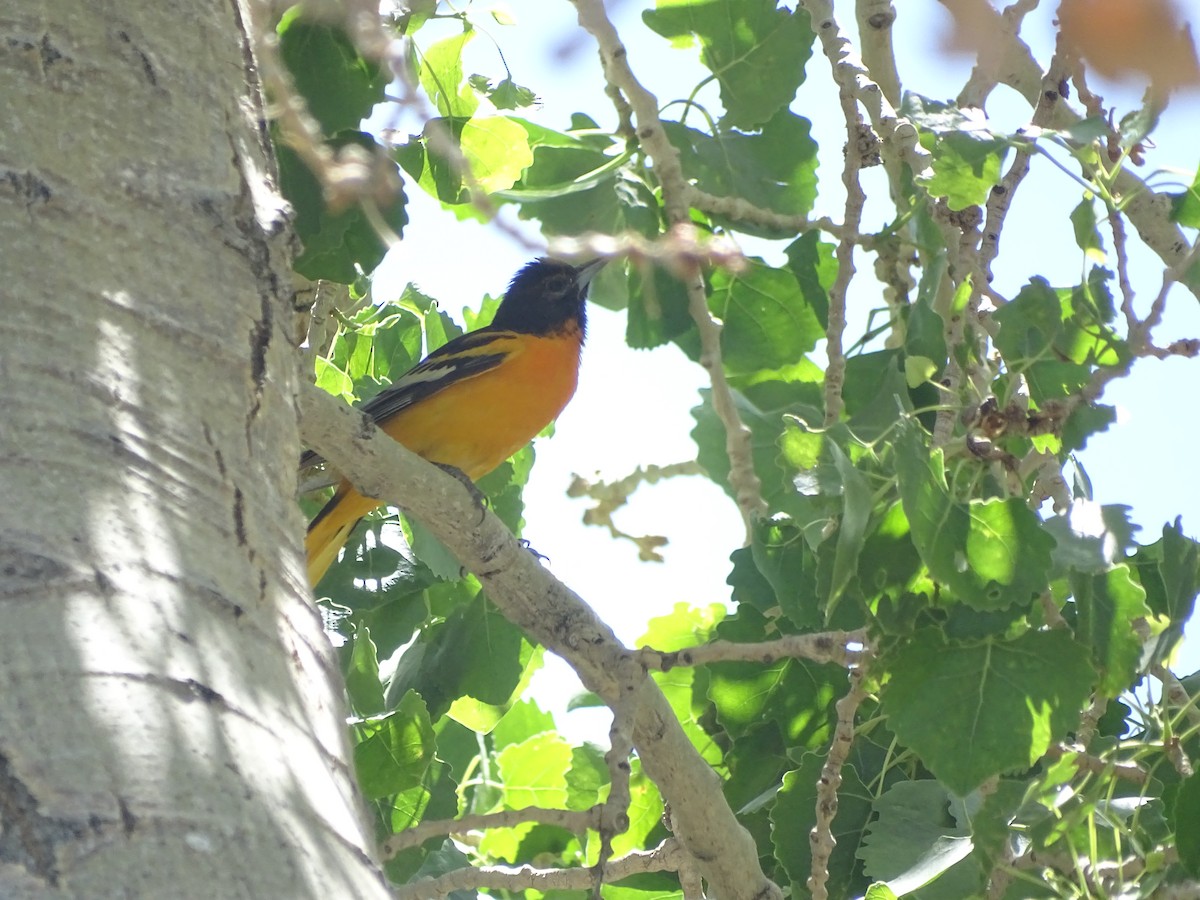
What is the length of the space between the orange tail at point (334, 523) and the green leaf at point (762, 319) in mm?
1191

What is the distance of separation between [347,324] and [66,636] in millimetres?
2842

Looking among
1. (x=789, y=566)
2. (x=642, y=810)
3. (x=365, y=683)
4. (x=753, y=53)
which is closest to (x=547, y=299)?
→ (x=753, y=53)

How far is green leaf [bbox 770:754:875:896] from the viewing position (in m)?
2.85

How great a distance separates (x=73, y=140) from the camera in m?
1.54

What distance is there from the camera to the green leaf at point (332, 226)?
3016mm

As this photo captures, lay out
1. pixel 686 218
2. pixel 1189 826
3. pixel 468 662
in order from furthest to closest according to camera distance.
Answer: pixel 686 218
pixel 468 662
pixel 1189 826

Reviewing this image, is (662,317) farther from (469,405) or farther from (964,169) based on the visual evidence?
(964,169)

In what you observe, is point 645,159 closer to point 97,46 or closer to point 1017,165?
point 1017,165

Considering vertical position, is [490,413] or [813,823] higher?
[490,413]

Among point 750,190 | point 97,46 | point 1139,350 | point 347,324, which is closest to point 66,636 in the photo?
point 97,46

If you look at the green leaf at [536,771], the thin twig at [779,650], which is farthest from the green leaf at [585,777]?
the thin twig at [779,650]

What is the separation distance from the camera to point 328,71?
9.82ft

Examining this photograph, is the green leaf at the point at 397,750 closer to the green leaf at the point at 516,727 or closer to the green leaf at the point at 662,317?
the green leaf at the point at 662,317

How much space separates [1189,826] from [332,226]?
2.10m
